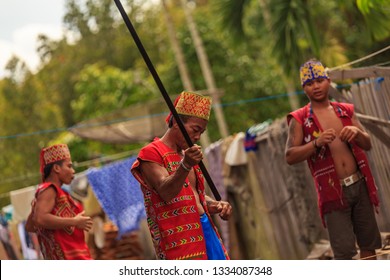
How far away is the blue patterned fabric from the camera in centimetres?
1279

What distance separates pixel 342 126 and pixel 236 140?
467cm

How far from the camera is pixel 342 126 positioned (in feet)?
22.0

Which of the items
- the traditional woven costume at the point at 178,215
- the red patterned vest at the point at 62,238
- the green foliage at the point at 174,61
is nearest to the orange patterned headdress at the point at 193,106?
the traditional woven costume at the point at 178,215

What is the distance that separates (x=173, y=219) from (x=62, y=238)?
204 cm

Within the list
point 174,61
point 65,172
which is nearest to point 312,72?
point 65,172

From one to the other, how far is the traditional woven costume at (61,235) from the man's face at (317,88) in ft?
7.12

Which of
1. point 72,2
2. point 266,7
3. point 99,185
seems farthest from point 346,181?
point 72,2

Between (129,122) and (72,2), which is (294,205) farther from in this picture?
(72,2)

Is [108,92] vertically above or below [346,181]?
above

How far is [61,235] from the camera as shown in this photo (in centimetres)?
733

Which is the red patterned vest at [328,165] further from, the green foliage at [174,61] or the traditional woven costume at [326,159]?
the green foliage at [174,61]

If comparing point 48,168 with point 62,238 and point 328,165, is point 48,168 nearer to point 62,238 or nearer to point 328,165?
point 62,238

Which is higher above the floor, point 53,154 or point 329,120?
point 53,154

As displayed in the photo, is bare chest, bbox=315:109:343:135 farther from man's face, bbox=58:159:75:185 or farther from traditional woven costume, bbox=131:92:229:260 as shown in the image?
man's face, bbox=58:159:75:185
